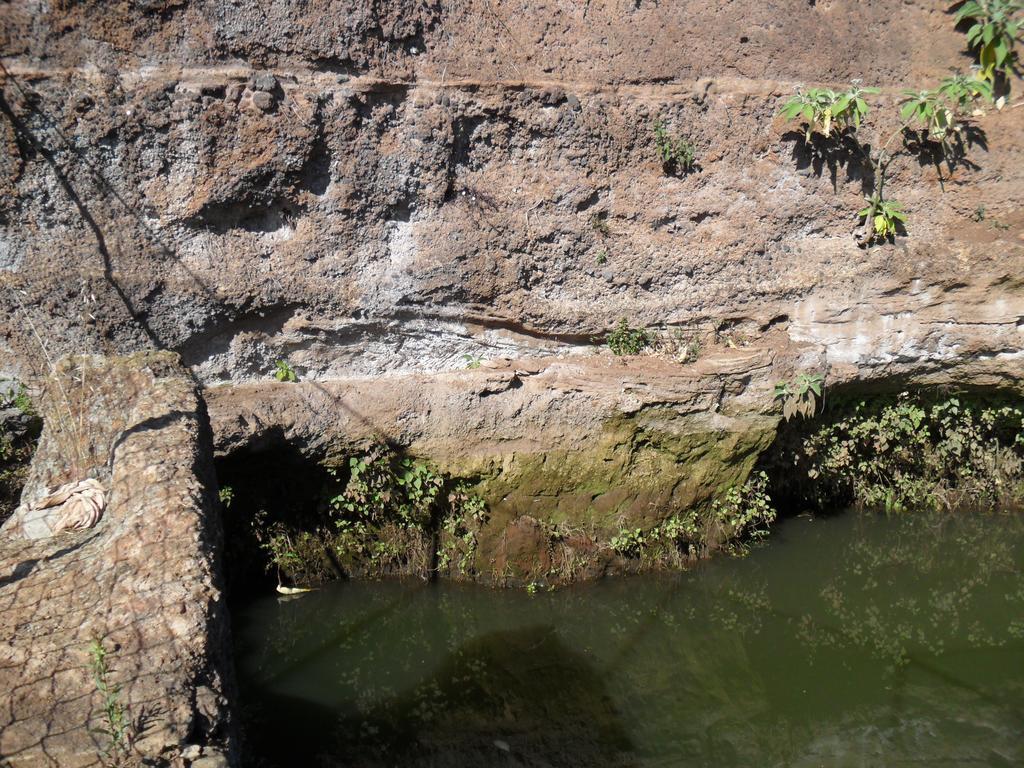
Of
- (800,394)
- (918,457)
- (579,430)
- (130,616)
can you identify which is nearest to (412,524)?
(579,430)

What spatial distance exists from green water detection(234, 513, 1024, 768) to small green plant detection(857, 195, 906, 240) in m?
2.08

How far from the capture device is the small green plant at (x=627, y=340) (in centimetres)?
571

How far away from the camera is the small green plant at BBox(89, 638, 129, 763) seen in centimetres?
239

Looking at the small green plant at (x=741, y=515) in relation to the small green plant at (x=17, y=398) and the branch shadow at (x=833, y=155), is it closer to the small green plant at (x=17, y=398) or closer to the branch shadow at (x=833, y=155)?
the branch shadow at (x=833, y=155)

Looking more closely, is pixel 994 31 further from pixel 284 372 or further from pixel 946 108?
pixel 284 372

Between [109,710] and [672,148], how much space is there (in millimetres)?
4391

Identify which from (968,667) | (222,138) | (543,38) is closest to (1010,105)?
(543,38)

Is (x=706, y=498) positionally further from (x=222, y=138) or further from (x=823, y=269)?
(x=222, y=138)

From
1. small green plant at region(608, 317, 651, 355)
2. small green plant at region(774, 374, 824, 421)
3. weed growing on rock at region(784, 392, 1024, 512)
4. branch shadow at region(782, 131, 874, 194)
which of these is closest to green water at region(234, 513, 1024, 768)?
weed growing on rock at region(784, 392, 1024, 512)

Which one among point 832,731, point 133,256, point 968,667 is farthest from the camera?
point 133,256

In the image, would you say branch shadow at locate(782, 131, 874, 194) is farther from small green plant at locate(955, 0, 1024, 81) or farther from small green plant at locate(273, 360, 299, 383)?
small green plant at locate(273, 360, 299, 383)

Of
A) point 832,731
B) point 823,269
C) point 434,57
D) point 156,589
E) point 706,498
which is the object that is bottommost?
point 832,731

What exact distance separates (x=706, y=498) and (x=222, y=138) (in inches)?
145

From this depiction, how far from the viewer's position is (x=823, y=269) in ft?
18.5
